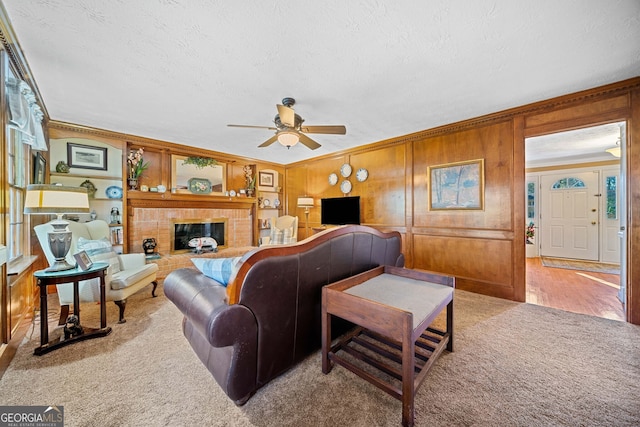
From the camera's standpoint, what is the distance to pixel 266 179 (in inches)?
234

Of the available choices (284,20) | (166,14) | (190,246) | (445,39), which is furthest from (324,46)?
(190,246)

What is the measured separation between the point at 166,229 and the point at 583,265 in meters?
8.12

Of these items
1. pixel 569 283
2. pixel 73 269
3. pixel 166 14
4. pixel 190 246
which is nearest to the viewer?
pixel 166 14

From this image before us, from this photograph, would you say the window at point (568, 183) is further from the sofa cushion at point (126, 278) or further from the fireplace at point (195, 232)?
the sofa cushion at point (126, 278)

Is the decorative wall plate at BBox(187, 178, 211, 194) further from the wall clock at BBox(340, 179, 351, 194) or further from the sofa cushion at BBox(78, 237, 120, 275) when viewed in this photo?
the wall clock at BBox(340, 179, 351, 194)

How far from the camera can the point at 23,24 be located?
1.62 metres

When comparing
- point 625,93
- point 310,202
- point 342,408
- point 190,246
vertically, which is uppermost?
point 625,93

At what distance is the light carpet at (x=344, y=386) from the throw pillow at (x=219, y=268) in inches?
26.7

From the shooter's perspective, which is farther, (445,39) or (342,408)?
(445,39)

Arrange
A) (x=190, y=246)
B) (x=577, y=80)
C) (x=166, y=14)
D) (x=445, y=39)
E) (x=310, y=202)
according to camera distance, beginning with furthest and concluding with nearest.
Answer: (x=310, y=202)
(x=190, y=246)
(x=577, y=80)
(x=445, y=39)
(x=166, y=14)

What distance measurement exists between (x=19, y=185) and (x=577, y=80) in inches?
223

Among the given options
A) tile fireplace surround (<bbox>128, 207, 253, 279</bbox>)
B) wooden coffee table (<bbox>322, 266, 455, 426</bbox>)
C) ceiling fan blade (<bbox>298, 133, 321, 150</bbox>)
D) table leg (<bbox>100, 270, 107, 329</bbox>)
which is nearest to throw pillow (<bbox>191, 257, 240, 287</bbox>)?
wooden coffee table (<bbox>322, 266, 455, 426</bbox>)

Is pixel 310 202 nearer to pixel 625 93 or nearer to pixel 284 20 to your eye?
pixel 284 20

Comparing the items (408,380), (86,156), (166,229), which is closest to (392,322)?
(408,380)
